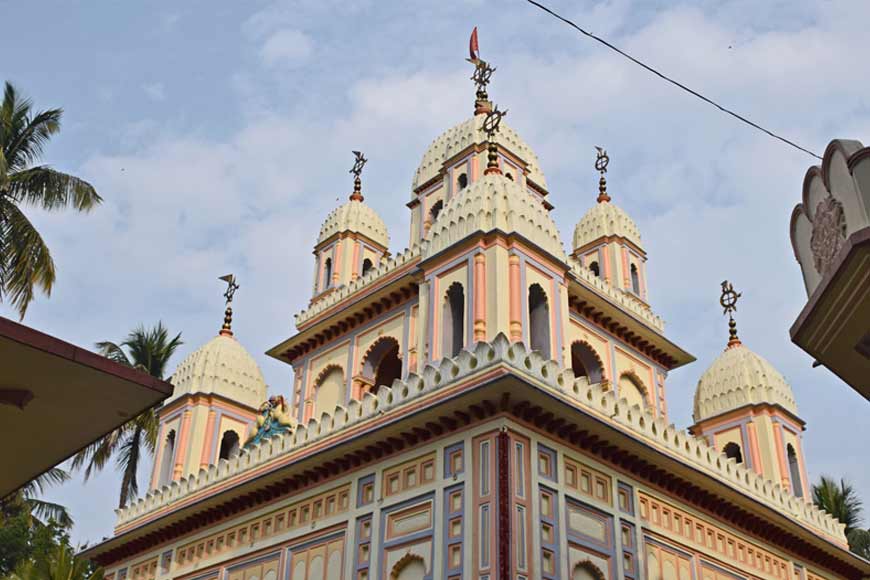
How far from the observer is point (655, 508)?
51.8 feet

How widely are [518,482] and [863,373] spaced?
7048 mm

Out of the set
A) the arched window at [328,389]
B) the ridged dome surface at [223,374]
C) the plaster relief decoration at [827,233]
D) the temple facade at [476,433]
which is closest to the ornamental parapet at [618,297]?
the temple facade at [476,433]

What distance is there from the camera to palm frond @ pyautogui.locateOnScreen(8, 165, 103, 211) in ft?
61.0

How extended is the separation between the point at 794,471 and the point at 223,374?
553 inches

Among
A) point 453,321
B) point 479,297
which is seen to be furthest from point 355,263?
point 479,297

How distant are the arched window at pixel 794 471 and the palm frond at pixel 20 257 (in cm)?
1708

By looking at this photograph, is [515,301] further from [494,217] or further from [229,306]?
[229,306]

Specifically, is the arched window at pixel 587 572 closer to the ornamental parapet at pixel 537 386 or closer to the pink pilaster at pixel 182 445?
the ornamental parapet at pixel 537 386

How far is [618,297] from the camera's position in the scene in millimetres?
21750

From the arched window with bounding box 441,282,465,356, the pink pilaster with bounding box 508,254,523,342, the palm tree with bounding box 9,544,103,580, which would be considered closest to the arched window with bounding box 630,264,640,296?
the arched window with bounding box 441,282,465,356

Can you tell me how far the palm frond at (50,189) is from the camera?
18.6m

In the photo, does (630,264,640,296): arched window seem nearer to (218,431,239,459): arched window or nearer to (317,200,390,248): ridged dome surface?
(317,200,390,248): ridged dome surface

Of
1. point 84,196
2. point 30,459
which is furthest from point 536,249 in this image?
point 30,459

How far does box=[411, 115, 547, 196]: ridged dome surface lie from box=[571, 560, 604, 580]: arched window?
1062 centimetres
